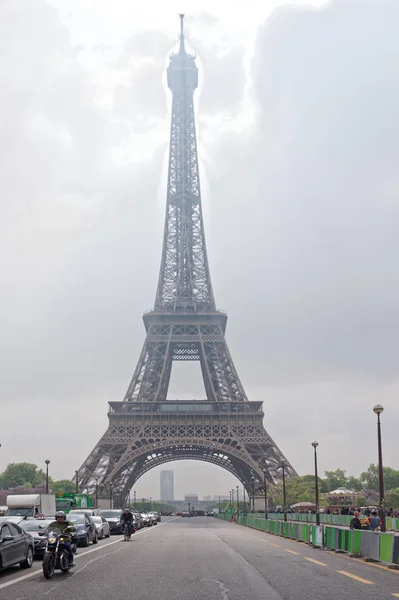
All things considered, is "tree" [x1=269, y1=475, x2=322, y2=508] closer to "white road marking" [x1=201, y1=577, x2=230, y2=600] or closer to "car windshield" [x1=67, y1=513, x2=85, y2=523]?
"car windshield" [x1=67, y1=513, x2=85, y2=523]

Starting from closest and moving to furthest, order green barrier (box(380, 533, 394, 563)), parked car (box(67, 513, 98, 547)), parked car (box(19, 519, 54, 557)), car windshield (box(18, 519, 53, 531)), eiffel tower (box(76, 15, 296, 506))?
green barrier (box(380, 533, 394, 563)) < parked car (box(19, 519, 54, 557)) < car windshield (box(18, 519, 53, 531)) < parked car (box(67, 513, 98, 547)) < eiffel tower (box(76, 15, 296, 506))

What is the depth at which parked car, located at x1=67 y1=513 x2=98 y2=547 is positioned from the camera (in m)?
34.3

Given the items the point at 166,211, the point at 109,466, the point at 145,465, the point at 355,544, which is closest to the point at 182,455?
the point at 145,465

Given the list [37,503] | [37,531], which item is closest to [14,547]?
[37,531]

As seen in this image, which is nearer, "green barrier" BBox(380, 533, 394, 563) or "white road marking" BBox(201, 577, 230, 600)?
"white road marking" BBox(201, 577, 230, 600)

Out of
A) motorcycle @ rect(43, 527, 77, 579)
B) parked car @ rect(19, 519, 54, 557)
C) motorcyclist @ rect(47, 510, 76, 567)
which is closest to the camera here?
motorcycle @ rect(43, 527, 77, 579)

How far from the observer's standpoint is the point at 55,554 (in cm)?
2031

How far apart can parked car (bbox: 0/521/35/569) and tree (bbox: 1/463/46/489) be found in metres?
170

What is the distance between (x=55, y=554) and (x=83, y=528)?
49.1 ft

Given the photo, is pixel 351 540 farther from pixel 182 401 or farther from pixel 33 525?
pixel 182 401

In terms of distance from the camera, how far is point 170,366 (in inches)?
4193

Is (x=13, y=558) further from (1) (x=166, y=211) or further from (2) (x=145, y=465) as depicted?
(2) (x=145, y=465)

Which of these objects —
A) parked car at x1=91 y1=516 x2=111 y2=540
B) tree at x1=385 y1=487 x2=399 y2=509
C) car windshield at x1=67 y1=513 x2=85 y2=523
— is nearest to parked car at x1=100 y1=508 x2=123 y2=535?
parked car at x1=91 y1=516 x2=111 y2=540

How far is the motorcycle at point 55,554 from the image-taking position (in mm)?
19594
